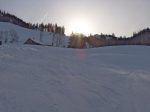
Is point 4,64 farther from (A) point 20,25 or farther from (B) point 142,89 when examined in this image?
(A) point 20,25

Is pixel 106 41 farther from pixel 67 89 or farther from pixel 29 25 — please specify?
pixel 67 89

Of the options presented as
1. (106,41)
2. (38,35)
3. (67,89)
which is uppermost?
(38,35)

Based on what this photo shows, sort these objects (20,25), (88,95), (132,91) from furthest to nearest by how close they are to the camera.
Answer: (20,25) → (132,91) → (88,95)

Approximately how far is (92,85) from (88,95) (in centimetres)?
160

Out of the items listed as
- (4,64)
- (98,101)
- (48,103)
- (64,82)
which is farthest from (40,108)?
(4,64)

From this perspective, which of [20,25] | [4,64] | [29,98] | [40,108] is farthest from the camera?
[20,25]

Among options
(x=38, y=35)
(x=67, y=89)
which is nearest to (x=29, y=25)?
(x=38, y=35)

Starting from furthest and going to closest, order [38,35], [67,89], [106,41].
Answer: [38,35]
[106,41]
[67,89]

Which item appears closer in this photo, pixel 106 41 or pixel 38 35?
pixel 106 41

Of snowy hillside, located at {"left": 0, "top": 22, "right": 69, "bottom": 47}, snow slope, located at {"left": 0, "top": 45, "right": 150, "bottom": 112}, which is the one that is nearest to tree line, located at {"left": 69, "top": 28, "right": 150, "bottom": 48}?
snowy hillside, located at {"left": 0, "top": 22, "right": 69, "bottom": 47}

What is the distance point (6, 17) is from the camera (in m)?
166

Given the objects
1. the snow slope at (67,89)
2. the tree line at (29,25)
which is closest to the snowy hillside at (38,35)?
the tree line at (29,25)

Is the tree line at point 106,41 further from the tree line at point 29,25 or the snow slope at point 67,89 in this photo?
the snow slope at point 67,89

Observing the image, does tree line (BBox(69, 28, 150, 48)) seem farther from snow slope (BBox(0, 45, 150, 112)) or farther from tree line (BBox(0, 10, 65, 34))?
snow slope (BBox(0, 45, 150, 112))
